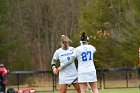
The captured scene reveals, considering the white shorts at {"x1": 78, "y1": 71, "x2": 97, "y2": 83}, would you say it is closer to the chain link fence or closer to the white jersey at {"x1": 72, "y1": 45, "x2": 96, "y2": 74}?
the white jersey at {"x1": 72, "y1": 45, "x2": 96, "y2": 74}

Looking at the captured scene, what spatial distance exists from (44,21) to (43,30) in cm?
109

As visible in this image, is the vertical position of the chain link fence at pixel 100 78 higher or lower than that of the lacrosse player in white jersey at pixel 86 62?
lower

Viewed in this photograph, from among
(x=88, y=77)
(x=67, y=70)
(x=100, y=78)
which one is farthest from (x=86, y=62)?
(x=100, y=78)

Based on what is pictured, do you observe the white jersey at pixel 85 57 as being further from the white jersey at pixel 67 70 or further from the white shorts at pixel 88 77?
the white jersey at pixel 67 70

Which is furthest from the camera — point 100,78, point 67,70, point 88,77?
point 100,78

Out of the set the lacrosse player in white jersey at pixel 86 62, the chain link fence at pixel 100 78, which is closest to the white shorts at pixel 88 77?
the lacrosse player in white jersey at pixel 86 62

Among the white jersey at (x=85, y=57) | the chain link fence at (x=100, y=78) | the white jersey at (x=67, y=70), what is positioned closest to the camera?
the white jersey at (x=85, y=57)

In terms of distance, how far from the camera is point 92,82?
13516mm

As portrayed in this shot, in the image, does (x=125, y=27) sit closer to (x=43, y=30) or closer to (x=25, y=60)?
(x=25, y=60)

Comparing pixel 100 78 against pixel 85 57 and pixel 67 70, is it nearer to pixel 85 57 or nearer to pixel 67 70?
pixel 67 70

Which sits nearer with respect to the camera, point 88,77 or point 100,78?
point 88,77

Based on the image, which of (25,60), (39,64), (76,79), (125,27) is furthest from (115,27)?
(76,79)

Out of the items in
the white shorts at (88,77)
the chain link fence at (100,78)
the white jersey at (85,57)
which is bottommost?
the chain link fence at (100,78)

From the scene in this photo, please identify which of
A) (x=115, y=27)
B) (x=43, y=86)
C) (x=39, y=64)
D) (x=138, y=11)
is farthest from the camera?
(x=39, y=64)
